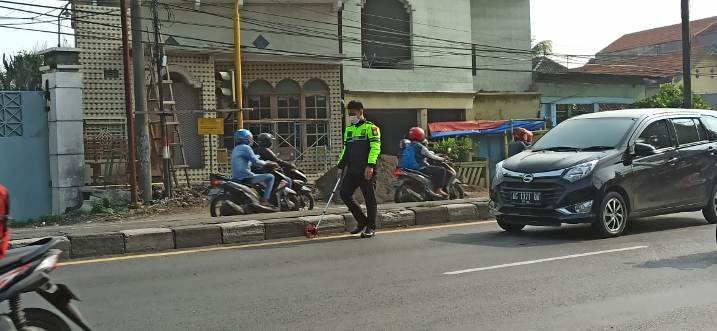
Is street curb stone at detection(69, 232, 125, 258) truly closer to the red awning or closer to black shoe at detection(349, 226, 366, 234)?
black shoe at detection(349, 226, 366, 234)

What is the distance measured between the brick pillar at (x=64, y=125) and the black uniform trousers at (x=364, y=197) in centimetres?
977

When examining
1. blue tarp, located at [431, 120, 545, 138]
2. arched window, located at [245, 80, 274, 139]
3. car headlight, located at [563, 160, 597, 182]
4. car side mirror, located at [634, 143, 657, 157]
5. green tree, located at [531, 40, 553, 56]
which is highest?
green tree, located at [531, 40, 553, 56]

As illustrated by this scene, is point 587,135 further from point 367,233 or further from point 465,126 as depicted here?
point 465,126

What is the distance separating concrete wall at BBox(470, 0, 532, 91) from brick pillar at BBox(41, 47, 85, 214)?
16844 millimetres

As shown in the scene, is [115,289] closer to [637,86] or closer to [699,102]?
[699,102]

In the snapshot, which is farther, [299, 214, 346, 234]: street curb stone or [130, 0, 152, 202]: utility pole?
[130, 0, 152, 202]: utility pole

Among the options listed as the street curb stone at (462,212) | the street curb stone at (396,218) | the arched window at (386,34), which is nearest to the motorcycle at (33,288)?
the street curb stone at (396,218)

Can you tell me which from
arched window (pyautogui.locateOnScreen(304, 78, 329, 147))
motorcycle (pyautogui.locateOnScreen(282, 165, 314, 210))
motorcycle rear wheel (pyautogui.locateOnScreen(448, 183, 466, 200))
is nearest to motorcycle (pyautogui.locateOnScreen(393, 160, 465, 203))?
motorcycle rear wheel (pyautogui.locateOnScreen(448, 183, 466, 200))

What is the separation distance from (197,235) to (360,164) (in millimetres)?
2322

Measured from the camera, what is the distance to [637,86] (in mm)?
33344

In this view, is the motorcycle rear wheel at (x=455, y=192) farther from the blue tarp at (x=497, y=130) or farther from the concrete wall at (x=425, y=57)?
the concrete wall at (x=425, y=57)

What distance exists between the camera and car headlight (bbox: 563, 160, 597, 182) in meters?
8.73

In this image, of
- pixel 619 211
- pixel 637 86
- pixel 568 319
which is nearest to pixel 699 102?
pixel 637 86

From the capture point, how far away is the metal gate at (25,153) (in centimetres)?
1683
